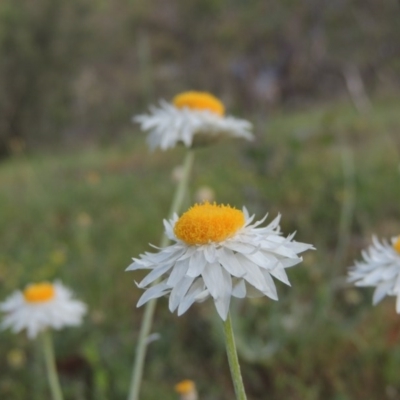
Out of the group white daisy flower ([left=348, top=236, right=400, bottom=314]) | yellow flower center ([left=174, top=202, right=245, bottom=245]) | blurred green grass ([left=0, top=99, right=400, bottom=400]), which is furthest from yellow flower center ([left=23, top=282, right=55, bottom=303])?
yellow flower center ([left=174, top=202, right=245, bottom=245])

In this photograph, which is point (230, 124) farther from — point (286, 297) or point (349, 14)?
point (349, 14)

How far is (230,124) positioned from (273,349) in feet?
3.09

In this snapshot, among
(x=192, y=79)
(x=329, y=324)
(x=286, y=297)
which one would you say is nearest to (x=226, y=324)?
(x=329, y=324)

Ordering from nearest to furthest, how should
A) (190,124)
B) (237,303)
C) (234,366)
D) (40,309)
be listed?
1. (234,366)
2. (190,124)
3. (40,309)
4. (237,303)

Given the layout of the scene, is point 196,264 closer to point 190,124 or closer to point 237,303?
point 190,124

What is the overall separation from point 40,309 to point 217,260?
1.32m

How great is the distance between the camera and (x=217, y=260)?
1021 mm

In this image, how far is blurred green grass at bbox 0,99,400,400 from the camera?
2746 millimetres

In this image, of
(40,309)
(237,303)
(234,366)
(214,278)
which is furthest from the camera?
(237,303)

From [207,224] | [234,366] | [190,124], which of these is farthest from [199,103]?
[234,366]

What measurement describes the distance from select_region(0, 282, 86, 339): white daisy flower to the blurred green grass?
0.96 ft

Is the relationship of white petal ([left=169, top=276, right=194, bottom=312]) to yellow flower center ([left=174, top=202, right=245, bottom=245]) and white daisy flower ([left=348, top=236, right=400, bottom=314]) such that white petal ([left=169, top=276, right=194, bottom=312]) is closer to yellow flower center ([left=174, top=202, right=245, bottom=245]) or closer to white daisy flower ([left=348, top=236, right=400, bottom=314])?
yellow flower center ([left=174, top=202, right=245, bottom=245])

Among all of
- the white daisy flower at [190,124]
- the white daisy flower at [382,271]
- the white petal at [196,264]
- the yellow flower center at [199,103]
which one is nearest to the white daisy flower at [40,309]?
the white daisy flower at [190,124]

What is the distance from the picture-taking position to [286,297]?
3191mm
